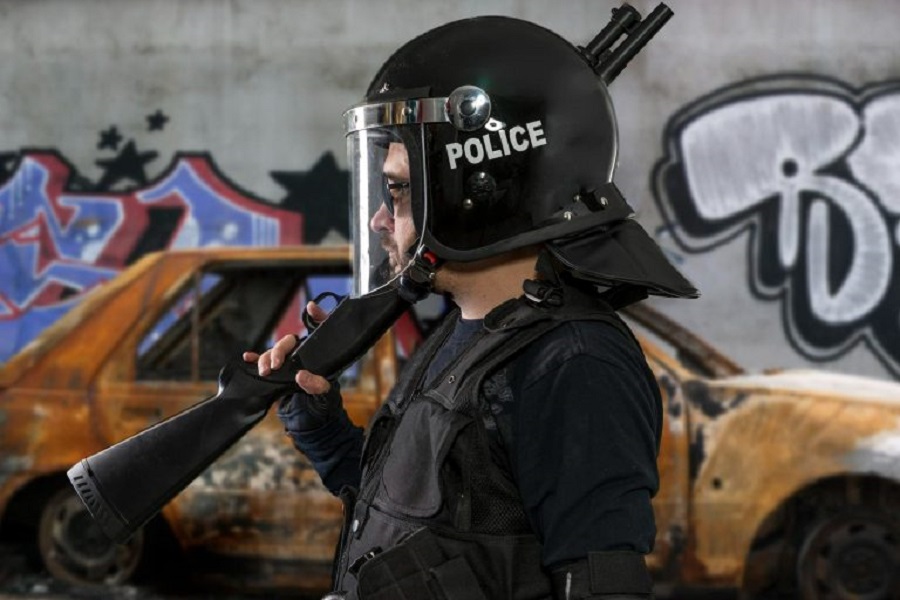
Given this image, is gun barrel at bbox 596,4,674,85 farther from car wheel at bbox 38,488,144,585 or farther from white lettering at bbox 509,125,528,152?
car wheel at bbox 38,488,144,585

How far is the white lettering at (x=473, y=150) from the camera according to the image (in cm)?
179

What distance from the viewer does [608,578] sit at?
58.2 inches

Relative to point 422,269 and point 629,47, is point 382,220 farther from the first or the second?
point 629,47

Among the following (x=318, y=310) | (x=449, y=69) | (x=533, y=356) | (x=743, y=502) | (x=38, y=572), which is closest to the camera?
(x=533, y=356)

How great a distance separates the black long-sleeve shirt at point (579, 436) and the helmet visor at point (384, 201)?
301 millimetres

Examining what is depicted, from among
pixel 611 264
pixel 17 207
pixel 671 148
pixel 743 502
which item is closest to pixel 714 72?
pixel 671 148

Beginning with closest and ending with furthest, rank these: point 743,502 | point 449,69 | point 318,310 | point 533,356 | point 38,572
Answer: point 533,356, point 449,69, point 318,310, point 743,502, point 38,572

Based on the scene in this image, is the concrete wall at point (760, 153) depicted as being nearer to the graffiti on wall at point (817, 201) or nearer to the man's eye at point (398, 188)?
the graffiti on wall at point (817, 201)

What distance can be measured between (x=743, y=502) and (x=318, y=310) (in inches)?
132

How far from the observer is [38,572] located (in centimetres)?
539

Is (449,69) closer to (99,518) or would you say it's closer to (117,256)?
(99,518)

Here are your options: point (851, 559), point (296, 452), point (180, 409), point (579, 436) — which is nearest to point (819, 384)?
point (851, 559)

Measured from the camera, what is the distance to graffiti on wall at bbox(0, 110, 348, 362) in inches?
215

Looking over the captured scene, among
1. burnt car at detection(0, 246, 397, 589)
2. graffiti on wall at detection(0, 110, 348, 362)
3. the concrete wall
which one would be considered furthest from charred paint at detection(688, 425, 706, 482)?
graffiti on wall at detection(0, 110, 348, 362)
